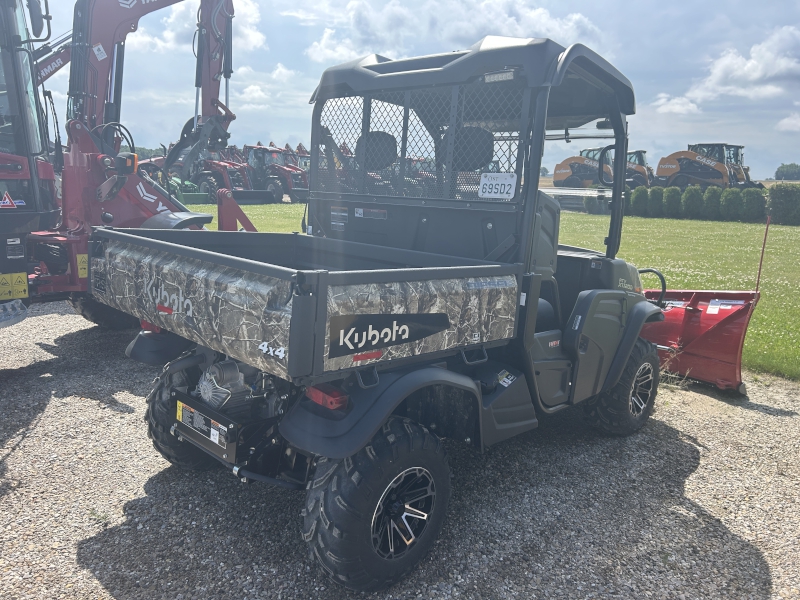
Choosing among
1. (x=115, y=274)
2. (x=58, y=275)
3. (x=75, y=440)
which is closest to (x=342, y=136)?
(x=115, y=274)

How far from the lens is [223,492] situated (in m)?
3.80

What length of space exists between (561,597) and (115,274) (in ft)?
9.94

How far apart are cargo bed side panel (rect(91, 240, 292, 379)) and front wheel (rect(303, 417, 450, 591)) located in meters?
0.66

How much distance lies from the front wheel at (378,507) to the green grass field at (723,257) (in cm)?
196

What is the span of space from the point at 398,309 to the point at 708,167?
35.4m

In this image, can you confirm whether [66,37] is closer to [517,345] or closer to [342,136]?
[342,136]

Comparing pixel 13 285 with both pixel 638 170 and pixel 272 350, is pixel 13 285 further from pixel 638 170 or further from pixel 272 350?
pixel 638 170

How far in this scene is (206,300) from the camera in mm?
2914

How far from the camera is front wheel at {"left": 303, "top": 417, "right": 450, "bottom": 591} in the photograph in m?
2.81

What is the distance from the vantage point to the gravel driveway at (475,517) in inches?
120

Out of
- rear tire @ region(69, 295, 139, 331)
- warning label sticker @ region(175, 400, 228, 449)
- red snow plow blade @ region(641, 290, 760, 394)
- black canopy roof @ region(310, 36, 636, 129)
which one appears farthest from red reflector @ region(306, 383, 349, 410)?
rear tire @ region(69, 295, 139, 331)

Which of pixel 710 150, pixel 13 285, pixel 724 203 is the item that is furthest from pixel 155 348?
pixel 710 150

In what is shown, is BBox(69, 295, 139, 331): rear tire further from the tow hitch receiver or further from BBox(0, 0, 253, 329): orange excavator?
the tow hitch receiver

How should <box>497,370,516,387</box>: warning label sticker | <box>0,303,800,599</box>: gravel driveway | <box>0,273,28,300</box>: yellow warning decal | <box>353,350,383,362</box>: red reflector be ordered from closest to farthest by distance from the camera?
<box>353,350,383,362</box>: red reflector, <box>0,303,800,599</box>: gravel driveway, <box>497,370,516,387</box>: warning label sticker, <box>0,273,28,300</box>: yellow warning decal
